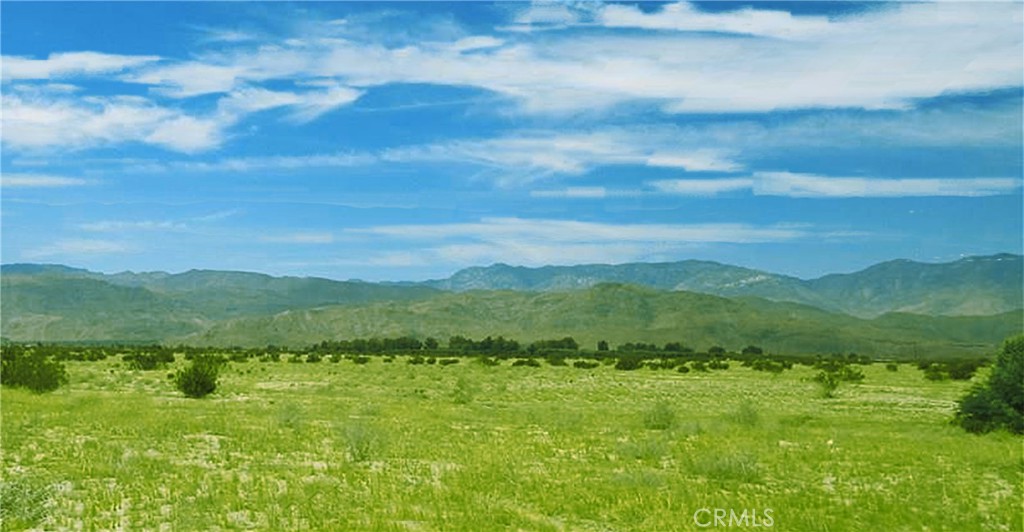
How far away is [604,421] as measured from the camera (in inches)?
1188

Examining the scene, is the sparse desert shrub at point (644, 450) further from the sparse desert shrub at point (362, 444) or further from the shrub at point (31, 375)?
the shrub at point (31, 375)

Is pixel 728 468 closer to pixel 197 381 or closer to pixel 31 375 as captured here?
pixel 197 381

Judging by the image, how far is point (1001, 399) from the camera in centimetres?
2781

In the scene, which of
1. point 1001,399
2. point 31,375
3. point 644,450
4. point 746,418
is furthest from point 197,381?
point 1001,399

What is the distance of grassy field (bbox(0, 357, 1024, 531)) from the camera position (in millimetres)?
14086

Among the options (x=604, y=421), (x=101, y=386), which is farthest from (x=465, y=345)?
(x=604, y=421)

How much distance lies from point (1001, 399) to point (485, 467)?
61.0ft

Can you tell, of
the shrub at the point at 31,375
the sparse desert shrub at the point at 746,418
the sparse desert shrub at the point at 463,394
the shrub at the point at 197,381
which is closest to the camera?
the sparse desert shrub at the point at 746,418

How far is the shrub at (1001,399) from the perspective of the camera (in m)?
27.2

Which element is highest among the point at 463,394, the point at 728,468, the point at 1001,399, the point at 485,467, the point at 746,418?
the point at 1001,399

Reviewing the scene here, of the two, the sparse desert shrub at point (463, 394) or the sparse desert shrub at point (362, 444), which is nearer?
the sparse desert shrub at point (362, 444)

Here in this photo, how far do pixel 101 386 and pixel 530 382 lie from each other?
81.4 ft

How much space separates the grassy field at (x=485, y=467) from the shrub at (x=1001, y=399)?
1195mm

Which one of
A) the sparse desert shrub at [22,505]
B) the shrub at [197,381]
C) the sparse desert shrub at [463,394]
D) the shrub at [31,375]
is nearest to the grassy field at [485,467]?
the sparse desert shrub at [22,505]
